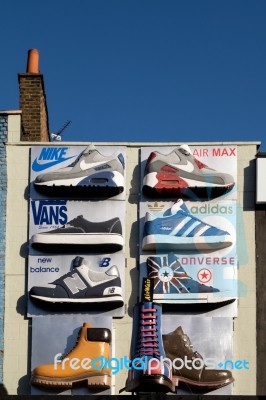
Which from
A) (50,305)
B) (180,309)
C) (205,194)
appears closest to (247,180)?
(205,194)

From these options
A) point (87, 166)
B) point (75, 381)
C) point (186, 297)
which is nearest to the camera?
point (75, 381)

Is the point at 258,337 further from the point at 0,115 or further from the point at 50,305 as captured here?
the point at 0,115

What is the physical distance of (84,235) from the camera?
1214 inches

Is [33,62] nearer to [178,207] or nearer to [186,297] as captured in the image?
[178,207]

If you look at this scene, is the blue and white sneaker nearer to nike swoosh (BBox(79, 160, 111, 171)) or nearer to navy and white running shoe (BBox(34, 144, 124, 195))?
navy and white running shoe (BBox(34, 144, 124, 195))

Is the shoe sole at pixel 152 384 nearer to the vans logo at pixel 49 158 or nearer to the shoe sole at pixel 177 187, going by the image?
the shoe sole at pixel 177 187

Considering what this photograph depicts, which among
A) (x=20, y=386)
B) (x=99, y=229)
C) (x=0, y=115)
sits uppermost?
(x=0, y=115)

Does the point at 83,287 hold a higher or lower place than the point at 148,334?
higher

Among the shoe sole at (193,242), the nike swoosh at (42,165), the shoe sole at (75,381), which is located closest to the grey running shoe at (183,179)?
the shoe sole at (193,242)

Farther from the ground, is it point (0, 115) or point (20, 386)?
point (0, 115)

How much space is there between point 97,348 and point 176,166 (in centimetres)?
454

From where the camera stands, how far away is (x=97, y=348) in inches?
1187

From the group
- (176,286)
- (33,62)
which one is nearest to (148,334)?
(176,286)

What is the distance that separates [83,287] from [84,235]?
1.18 meters
